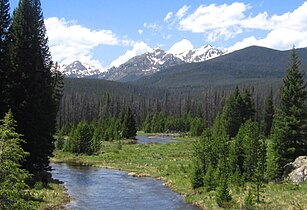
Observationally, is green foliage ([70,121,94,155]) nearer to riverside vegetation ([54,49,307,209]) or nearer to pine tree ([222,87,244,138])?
riverside vegetation ([54,49,307,209])

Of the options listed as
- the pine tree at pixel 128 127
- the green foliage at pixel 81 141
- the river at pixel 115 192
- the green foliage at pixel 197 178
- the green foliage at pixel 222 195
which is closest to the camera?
the green foliage at pixel 222 195

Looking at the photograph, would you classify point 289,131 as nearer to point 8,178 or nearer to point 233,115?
point 8,178

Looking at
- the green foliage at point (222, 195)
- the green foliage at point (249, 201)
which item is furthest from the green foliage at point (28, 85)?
the green foliage at point (249, 201)

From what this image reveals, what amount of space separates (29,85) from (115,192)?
14.4 meters

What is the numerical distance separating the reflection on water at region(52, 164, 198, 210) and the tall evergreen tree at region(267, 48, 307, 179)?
40.1 feet

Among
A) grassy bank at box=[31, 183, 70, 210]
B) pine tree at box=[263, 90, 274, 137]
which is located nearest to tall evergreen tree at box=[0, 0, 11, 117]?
grassy bank at box=[31, 183, 70, 210]

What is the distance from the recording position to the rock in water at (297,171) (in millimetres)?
40875

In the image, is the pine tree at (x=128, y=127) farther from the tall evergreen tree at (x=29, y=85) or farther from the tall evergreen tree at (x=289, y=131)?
the tall evergreen tree at (x=29, y=85)

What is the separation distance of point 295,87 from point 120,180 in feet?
79.5

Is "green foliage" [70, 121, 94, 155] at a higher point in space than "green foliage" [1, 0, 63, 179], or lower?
lower

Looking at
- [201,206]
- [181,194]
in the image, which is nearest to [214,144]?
[181,194]

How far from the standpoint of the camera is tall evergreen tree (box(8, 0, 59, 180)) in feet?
133

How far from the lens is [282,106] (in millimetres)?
48938

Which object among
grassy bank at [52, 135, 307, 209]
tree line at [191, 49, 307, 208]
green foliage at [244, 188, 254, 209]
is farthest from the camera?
tree line at [191, 49, 307, 208]
